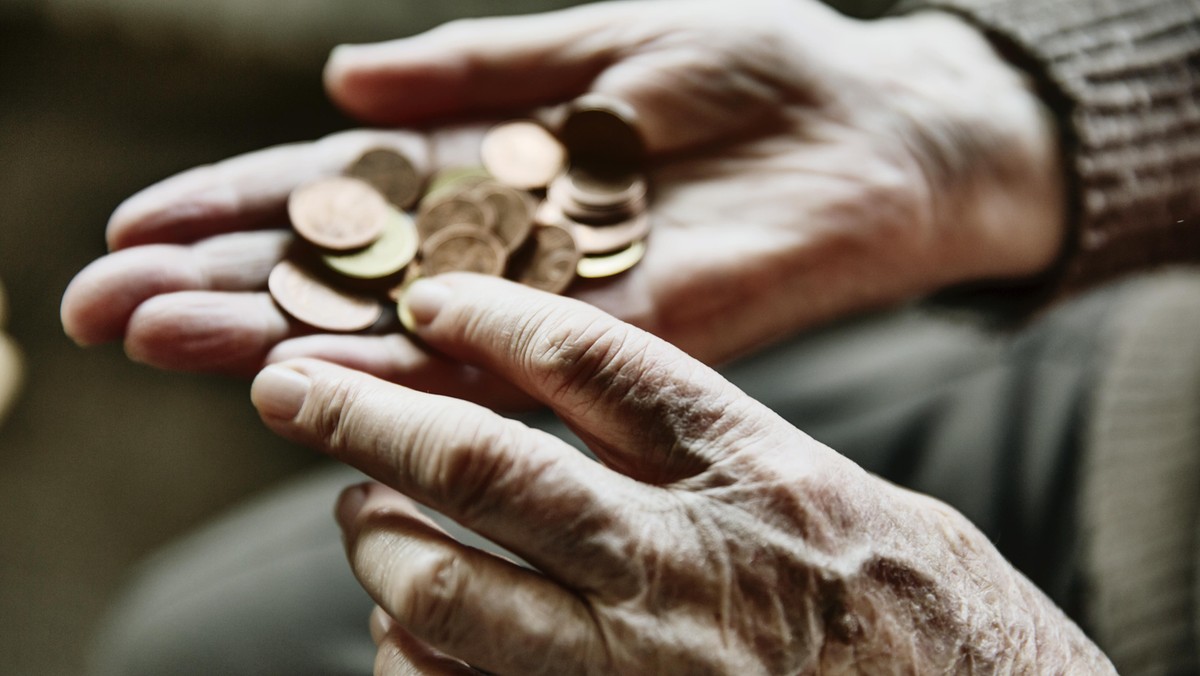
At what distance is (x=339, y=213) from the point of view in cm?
100

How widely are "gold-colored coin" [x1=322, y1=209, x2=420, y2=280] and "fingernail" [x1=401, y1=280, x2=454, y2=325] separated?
0.51 feet

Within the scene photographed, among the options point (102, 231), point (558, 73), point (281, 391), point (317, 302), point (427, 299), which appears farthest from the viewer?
point (102, 231)

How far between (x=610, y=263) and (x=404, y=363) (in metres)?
0.28

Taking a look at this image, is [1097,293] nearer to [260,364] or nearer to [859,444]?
[859,444]

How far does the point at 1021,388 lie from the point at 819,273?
28 cm

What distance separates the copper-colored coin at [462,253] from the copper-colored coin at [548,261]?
0.03 metres

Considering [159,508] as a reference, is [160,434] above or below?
above

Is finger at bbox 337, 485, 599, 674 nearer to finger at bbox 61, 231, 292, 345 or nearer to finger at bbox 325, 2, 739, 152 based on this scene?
finger at bbox 61, 231, 292, 345

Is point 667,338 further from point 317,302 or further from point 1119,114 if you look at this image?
point 1119,114

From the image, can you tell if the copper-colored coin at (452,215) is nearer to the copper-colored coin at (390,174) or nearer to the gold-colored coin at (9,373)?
the copper-colored coin at (390,174)

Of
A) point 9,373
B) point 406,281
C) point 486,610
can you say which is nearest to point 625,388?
point 486,610

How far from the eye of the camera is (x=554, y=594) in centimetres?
59

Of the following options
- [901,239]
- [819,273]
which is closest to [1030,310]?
[901,239]

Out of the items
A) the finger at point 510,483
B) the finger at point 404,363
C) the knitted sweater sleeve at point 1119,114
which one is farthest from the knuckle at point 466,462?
the knitted sweater sleeve at point 1119,114
